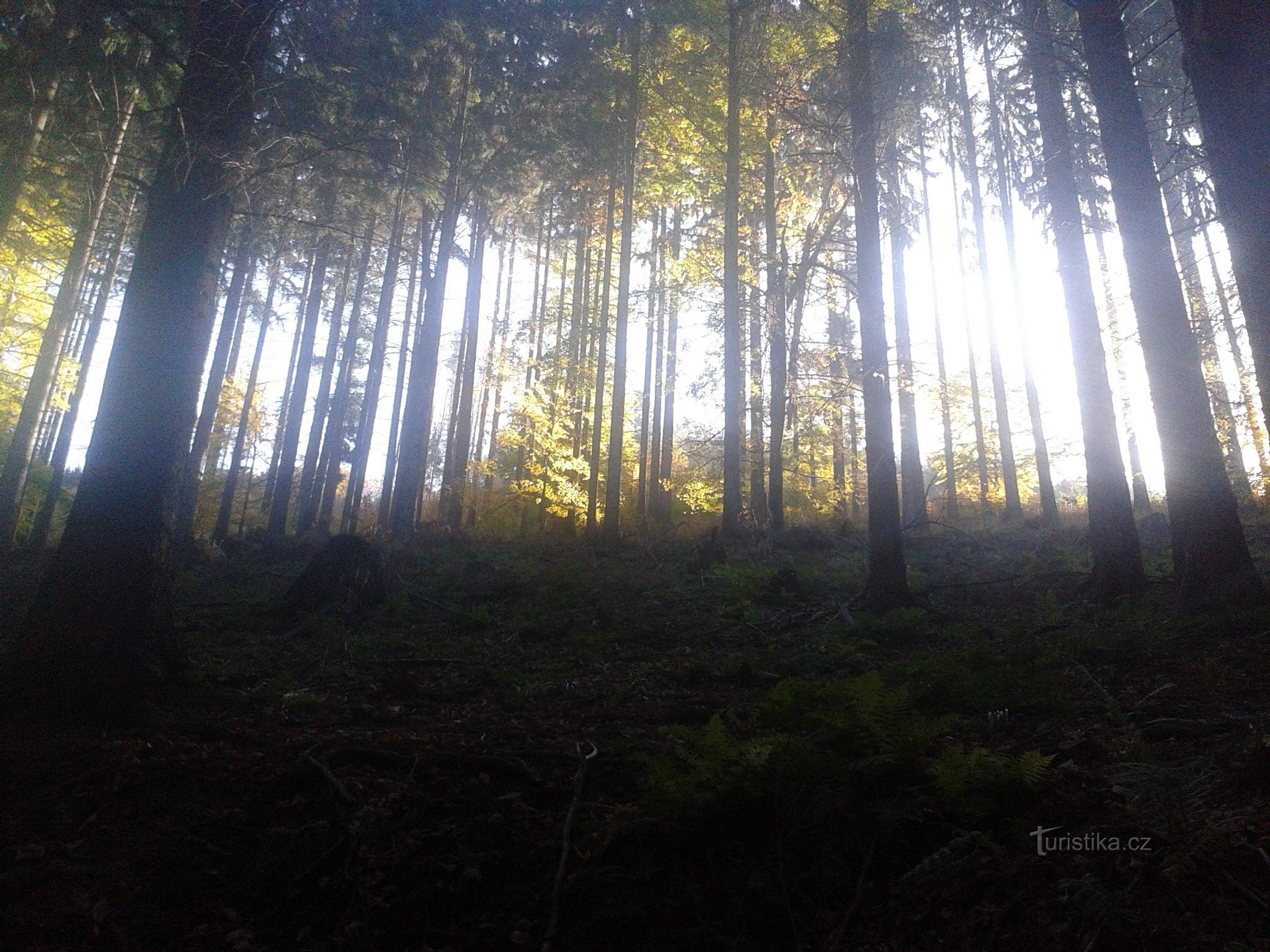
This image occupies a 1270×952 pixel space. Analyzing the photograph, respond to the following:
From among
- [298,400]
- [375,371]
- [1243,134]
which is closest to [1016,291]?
[1243,134]

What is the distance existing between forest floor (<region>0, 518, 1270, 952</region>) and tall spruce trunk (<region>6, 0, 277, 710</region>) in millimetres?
471

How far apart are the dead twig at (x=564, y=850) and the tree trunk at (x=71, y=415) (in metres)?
18.2

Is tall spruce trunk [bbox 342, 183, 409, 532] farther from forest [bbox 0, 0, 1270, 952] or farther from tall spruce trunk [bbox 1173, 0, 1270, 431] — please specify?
tall spruce trunk [bbox 1173, 0, 1270, 431]

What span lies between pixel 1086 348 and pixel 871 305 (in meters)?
2.85

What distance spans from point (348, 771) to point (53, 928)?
1.37m

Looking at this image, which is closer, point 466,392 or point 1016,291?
point 1016,291

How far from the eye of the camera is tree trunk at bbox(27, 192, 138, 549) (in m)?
17.1

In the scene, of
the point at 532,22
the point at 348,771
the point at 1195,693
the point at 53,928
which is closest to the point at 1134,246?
the point at 1195,693

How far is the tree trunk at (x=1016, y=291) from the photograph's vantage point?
16469 mm

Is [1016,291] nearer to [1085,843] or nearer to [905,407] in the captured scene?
[905,407]

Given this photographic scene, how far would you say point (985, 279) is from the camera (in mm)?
19844

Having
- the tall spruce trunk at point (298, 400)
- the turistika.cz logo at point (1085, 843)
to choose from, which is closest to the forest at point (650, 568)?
the turistika.cz logo at point (1085, 843)

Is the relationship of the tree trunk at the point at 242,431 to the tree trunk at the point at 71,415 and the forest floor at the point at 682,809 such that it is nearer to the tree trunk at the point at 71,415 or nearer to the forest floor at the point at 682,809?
the tree trunk at the point at 71,415

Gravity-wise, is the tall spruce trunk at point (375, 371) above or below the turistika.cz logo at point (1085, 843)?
above
